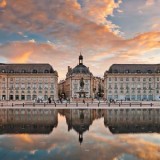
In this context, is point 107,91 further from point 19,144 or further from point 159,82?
point 19,144

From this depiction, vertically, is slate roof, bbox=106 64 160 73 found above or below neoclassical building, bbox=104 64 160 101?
above

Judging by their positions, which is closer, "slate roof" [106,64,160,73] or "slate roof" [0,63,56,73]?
"slate roof" [0,63,56,73]

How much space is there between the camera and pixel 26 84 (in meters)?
120

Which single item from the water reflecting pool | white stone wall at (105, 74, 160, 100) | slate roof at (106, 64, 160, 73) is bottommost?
the water reflecting pool

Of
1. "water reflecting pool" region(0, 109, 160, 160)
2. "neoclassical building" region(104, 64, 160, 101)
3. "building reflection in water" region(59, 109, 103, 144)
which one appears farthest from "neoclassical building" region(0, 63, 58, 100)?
"water reflecting pool" region(0, 109, 160, 160)

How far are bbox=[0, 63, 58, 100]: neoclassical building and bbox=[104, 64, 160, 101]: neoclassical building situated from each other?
2686 cm

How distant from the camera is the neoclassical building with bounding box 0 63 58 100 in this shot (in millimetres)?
119500

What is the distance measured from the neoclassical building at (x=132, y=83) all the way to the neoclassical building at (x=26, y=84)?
88.1 ft

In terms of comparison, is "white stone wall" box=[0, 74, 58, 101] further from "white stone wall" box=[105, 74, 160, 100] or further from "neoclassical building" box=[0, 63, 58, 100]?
"white stone wall" box=[105, 74, 160, 100]

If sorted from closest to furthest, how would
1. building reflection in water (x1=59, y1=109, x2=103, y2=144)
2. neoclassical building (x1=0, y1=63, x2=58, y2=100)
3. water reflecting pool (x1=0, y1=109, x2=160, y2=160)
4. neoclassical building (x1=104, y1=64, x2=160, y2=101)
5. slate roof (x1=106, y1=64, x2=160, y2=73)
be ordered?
water reflecting pool (x1=0, y1=109, x2=160, y2=160)
building reflection in water (x1=59, y1=109, x2=103, y2=144)
neoclassical building (x1=0, y1=63, x2=58, y2=100)
neoclassical building (x1=104, y1=64, x2=160, y2=101)
slate roof (x1=106, y1=64, x2=160, y2=73)

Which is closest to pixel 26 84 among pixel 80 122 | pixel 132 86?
pixel 132 86

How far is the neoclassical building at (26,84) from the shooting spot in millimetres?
119500

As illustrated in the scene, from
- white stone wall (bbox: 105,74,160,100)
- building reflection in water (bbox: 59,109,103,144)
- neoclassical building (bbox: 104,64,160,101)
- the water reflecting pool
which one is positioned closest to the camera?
the water reflecting pool

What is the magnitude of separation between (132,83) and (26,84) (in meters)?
49.7
